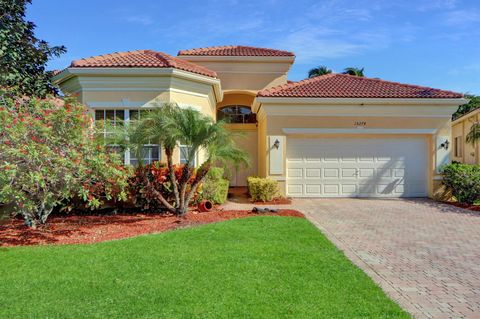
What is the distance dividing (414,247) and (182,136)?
20.8ft

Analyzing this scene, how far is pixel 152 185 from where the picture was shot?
11422 mm

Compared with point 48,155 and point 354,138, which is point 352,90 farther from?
point 48,155

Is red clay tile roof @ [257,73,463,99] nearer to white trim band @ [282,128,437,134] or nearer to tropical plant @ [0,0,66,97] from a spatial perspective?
white trim band @ [282,128,437,134]

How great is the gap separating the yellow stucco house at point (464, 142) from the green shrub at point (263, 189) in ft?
53.0

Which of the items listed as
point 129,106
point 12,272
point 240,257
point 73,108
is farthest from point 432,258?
point 129,106

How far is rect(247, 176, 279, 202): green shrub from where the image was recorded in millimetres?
14609

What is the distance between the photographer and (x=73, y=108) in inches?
340

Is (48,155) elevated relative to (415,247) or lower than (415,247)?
elevated

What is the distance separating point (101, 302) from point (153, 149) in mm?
9164

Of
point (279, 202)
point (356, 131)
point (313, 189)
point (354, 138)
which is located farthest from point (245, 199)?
point (356, 131)

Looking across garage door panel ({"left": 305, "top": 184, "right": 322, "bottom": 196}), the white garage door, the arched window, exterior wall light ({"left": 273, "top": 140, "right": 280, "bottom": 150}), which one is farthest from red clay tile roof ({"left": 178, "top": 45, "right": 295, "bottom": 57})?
garage door panel ({"left": 305, "top": 184, "right": 322, "bottom": 196})

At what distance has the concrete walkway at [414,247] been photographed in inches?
204

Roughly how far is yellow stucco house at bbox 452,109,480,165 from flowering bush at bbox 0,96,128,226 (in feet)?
76.6

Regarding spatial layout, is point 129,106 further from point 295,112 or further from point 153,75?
point 295,112
